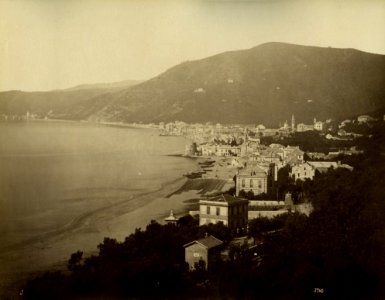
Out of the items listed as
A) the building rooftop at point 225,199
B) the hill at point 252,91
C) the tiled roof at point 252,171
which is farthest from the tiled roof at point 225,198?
the hill at point 252,91

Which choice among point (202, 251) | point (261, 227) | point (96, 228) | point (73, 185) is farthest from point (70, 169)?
point (261, 227)

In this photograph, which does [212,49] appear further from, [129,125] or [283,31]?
[129,125]

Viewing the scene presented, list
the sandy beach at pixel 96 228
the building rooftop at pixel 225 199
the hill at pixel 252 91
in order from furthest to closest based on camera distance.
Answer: the hill at pixel 252 91 < the building rooftop at pixel 225 199 < the sandy beach at pixel 96 228

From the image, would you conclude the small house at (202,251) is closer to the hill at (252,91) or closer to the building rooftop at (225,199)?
the building rooftop at (225,199)

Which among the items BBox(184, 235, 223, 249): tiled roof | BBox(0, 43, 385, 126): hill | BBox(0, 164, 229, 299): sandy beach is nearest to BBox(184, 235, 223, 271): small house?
BBox(184, 235, 223, 249): tiled roof

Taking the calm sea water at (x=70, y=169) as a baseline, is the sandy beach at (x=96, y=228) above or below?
below

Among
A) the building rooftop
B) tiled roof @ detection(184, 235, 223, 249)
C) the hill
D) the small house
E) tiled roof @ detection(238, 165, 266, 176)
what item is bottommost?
the small house

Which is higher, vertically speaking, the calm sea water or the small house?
the calm sea water

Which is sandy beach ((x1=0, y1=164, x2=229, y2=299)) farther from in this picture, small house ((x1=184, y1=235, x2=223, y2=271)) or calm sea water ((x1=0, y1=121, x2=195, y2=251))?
small house ((x1=184, y1=235, x2=223, y2=271))
